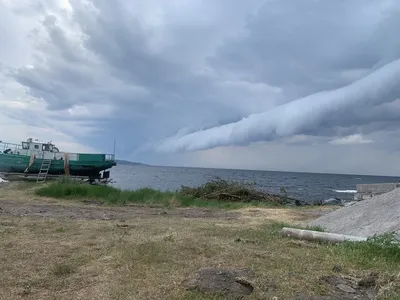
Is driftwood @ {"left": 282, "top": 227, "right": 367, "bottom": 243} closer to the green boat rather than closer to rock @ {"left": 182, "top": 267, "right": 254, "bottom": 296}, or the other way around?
rock @ {"left": 182, "top": 267, "right": 254, "bottom": 296}

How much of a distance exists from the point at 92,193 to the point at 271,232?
11.1 metres

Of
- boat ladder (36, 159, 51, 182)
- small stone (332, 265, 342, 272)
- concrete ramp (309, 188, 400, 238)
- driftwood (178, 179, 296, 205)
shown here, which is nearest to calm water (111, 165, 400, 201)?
driftwood (178, 179, 296, 205)

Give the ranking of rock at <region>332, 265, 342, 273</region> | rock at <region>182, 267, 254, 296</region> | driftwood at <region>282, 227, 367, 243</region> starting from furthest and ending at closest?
1. driftwood at <region>282, 227, 367, 243</region>
2. rock at <region>332, 265, 342, 273</region>
3. rock at <region>182, 267, 254, 296</region>

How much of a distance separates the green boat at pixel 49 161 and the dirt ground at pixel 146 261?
79.5 ft

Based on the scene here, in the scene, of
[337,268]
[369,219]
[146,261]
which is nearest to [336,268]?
[337,268]

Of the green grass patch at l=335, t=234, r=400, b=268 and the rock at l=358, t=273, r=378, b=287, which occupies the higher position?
the green grass patch at l=335, t=234, r=400, b=268

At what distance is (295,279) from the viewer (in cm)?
495

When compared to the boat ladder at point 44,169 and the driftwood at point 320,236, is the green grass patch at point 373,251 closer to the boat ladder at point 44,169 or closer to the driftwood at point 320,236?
the driftwood at point 320,236

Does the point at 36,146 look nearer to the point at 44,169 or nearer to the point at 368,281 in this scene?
the point at 44,169

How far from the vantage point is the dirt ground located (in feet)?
14.8

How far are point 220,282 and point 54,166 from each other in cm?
2981

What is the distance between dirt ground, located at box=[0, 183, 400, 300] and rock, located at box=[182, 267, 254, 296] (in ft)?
0.37

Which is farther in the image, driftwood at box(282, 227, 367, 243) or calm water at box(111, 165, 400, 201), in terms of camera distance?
calm water at box(111, 165, 400, 201)

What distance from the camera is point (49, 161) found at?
31.6 meters
